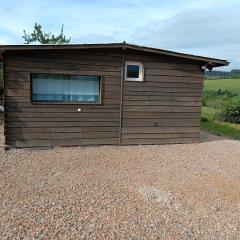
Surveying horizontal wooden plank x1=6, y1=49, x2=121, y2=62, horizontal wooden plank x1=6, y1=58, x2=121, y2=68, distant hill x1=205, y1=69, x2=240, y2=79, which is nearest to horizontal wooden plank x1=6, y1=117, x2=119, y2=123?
horizontal wooden plank x1=6, y1=58, x2=121, y2=68

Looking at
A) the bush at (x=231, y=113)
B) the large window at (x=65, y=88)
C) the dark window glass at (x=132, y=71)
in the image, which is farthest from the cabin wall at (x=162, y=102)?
the bush at (x=231, y=113)

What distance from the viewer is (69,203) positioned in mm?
5500

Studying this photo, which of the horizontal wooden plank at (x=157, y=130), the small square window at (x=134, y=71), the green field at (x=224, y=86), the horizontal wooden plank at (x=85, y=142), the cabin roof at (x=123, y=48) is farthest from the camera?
the green field at (x=224, y=86)

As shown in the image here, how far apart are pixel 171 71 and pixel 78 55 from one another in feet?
9.94

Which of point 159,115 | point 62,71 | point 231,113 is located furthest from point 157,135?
point 231,113

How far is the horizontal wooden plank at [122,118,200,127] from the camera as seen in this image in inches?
409

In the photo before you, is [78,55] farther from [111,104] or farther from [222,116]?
[222,116]

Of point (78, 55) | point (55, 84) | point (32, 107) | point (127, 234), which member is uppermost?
point (78, 55)

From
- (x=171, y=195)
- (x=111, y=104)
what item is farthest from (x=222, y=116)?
(x=171, y=195)

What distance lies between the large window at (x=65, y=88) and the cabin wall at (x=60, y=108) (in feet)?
0.61

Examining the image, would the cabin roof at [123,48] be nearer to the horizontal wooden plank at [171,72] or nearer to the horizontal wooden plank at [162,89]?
the horizontal wooden plank at [171,72]

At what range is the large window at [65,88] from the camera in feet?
31.1

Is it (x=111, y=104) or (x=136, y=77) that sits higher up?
(x=136, y=77)

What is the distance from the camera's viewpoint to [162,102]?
1062 centimetres
